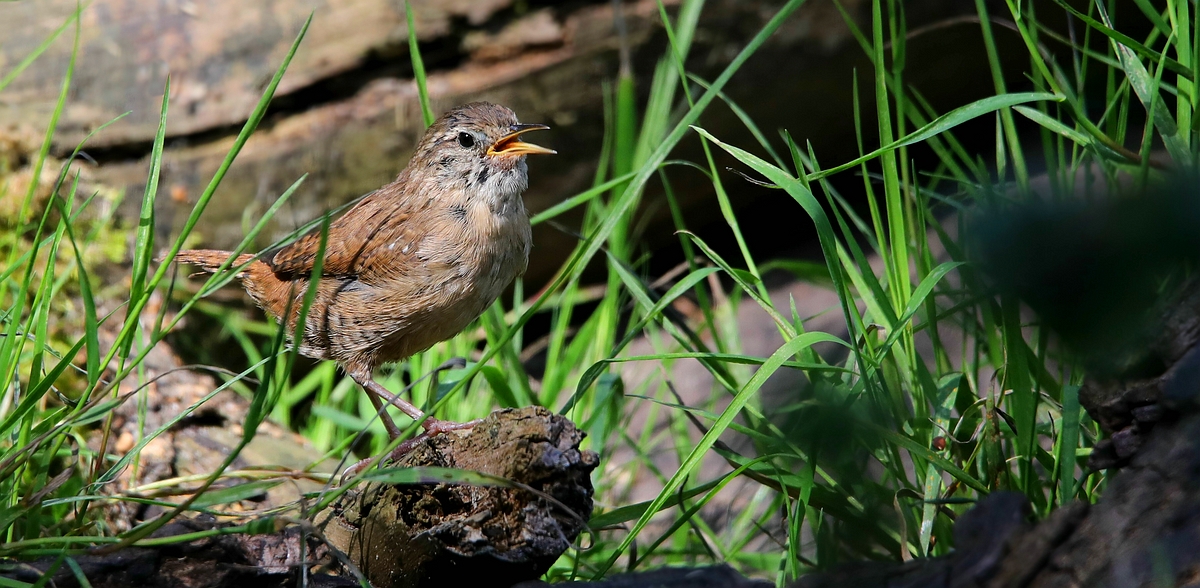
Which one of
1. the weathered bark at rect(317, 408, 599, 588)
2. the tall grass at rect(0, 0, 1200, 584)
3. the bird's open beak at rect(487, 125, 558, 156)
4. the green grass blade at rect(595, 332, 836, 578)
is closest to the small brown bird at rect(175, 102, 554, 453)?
the bird's open beak at rect(487, 125, 558, 156)

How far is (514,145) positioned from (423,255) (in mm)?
622

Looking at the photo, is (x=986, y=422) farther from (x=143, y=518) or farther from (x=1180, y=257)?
(x=143, y=518)

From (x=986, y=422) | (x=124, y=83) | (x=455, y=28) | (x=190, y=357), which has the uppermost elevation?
(x=455, y=28)

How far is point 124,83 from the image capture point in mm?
4664

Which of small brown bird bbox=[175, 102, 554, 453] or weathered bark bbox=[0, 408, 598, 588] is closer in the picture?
weathered bark bbox=[0, 408, 598, 588]

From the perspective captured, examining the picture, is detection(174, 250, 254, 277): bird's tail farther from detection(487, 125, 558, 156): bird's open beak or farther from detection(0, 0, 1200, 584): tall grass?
detection(487, 125, 558, 156): bird's open beak

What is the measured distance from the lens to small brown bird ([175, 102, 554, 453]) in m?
3.34

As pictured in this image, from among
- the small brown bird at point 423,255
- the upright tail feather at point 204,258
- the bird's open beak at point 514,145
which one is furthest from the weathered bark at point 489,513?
the upright tail feather at point 204,258

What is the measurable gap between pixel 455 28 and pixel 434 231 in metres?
1.70

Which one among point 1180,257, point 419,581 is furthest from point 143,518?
point 1180,257

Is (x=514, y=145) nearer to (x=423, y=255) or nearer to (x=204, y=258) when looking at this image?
(x=423, y=255)

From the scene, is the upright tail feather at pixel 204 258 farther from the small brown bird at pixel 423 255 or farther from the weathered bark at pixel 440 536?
the weathered bark at pixel 440 536

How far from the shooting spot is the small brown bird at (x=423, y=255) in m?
3.34

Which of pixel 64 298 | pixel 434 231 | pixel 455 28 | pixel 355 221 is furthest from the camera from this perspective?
pixel 455 28
